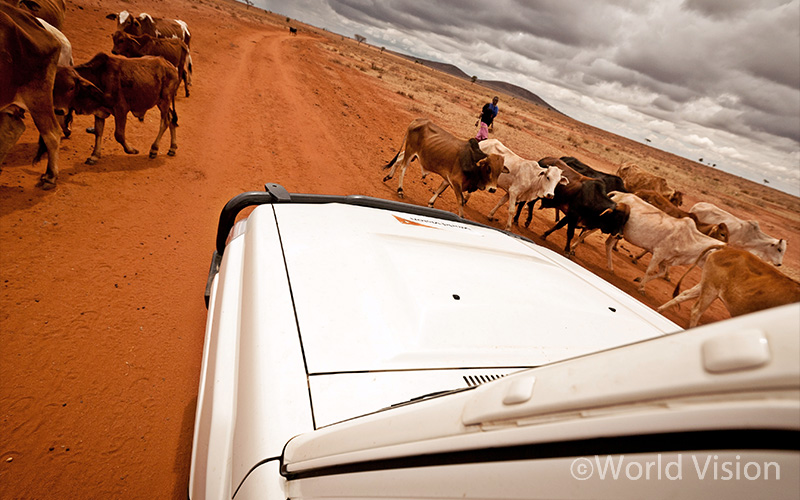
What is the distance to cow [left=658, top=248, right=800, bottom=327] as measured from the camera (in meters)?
5.03

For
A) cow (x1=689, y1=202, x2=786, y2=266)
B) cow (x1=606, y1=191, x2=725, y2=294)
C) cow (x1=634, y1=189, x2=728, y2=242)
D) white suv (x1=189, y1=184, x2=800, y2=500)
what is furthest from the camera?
cow (x1=634, y1=189, x2=728, y2=242)

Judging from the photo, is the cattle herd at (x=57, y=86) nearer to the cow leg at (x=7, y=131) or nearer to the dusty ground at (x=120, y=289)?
the cow leg at (x=7, y=131)

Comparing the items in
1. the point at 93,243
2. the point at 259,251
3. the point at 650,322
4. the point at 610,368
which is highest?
the point at 610,368

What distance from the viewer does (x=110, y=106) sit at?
569cm

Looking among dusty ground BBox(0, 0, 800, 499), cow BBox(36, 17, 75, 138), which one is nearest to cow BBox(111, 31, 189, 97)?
dusty ground BBox(0, 0, 800, 499)

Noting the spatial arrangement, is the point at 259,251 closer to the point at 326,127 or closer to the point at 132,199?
the point at 132,199

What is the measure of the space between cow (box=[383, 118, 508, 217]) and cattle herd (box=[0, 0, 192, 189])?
17.1 feet

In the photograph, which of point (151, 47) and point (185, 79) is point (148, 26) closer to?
point (151, 47)

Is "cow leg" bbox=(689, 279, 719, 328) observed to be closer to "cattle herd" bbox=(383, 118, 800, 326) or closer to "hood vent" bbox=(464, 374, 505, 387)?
"cattle herd" bbox=(383, 118, 800, 326)

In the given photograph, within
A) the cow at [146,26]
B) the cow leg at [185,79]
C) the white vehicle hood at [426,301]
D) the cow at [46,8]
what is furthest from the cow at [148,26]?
the white vehicle hood at [426,301]

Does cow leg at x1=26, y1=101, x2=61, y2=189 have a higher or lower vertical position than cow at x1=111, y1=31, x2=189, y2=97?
lower

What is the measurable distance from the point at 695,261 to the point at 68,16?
22505 mm

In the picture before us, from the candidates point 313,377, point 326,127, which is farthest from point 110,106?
point 313,377

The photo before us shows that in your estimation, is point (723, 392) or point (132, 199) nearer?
point (723, 392)
